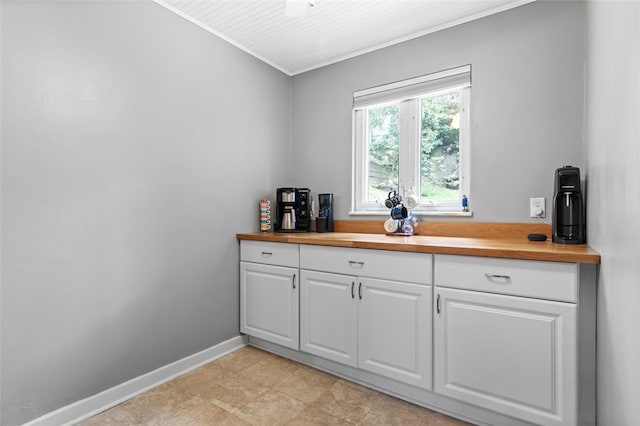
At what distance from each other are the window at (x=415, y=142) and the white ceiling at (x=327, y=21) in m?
0.35

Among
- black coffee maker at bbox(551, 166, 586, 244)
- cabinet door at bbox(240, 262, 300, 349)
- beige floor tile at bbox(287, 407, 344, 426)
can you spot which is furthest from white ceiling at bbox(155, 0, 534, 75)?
beige floor tile at bbox(287, 407, 344, 426)

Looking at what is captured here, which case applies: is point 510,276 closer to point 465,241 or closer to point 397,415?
point 465,241

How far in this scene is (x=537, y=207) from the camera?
1.95m

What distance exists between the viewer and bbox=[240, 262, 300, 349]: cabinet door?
225 centimetres

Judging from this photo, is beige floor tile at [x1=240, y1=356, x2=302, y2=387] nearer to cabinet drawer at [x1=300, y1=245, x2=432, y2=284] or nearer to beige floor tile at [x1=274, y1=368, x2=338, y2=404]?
beige floor tile at [x1=274, y1=368, x2=338, y2=404]

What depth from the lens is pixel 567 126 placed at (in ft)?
6.18

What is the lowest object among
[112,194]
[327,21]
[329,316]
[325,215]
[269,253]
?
[329,316]

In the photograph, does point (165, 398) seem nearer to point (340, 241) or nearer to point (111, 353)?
point (111, 353)

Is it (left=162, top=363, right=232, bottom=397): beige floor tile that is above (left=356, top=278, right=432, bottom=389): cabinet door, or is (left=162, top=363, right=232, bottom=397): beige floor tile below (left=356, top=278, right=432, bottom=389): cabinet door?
below

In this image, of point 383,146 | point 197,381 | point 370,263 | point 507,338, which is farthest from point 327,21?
point 197,381

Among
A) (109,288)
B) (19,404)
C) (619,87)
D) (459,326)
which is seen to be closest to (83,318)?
(109,288)

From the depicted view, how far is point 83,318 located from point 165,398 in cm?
64

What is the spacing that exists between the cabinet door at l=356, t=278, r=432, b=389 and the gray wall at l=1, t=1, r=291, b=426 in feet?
3.68

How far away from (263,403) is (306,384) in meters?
0.30
